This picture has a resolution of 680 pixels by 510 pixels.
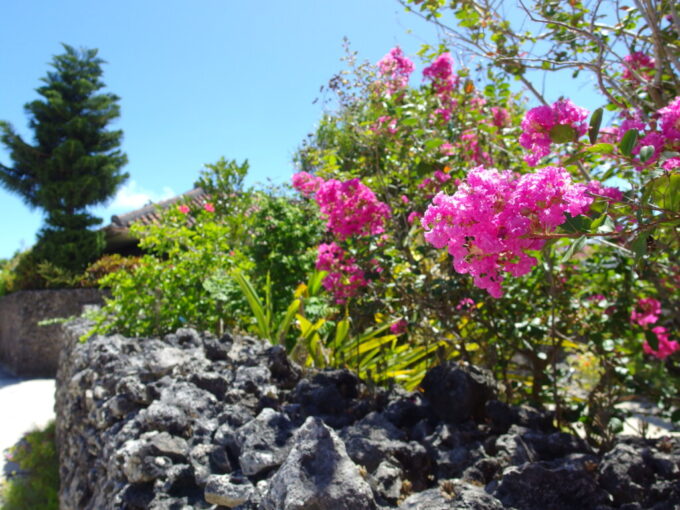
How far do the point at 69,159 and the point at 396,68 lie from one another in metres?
11.4

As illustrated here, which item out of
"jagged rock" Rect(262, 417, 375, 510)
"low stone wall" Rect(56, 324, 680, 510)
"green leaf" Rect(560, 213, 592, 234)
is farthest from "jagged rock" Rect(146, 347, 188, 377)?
"green leaf" Rect(560, 213, 592, 234)

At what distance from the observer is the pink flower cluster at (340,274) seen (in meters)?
2.81

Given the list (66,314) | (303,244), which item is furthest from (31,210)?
(303,244)

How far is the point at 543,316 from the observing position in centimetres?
279

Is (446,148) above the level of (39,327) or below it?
below

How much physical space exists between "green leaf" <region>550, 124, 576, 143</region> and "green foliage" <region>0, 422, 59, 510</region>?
403 centimetres

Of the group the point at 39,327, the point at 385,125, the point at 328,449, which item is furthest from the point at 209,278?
the point at 39,327

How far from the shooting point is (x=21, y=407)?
22.0ft

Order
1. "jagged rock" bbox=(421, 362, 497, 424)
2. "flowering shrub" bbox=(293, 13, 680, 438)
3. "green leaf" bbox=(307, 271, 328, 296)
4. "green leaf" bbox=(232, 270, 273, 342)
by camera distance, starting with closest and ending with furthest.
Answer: "jagged rock" bbox=(421, 362, 497, 424), "flowering shrub" bbox=(293, 13, 680, 438), "green leaf" bbox=(232, 270, 273, 342), "green leaf" bbox=(307, 271, 328, 296)

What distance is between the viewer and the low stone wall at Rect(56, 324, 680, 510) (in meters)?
1.44

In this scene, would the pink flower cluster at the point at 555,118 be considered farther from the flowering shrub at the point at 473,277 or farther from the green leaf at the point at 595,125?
the flowering shrub at the point at 473,277

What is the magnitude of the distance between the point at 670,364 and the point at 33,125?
565 inches

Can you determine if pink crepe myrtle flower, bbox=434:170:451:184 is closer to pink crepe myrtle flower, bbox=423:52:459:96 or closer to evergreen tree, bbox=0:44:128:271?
pink crepe myrtle flower, bbox=423:52:459:96

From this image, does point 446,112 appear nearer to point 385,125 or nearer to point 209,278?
point 385,125
